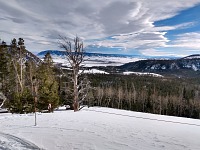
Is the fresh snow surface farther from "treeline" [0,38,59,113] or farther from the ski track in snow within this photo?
"treeline" [0,38,59,113]

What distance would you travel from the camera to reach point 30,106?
25312 mm

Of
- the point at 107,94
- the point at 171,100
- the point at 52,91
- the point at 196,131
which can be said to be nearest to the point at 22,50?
the point at 52,91

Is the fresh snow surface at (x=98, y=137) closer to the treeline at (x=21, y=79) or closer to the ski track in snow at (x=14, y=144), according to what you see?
the ski track in snow at (x=14, y=144)

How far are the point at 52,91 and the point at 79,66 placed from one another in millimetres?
9597

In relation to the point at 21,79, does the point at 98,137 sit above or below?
below

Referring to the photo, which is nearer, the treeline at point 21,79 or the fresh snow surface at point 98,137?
the fresh snow surface at point 98,137

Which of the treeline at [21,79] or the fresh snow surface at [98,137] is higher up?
the treeline at [21,79]

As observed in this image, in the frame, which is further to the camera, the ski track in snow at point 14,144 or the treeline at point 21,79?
the treeline at point 21,79

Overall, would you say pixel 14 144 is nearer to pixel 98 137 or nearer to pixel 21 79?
pixel 98 137

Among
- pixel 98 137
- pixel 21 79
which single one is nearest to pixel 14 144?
pixel 98 137

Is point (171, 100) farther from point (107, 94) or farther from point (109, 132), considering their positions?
point (109, 132)

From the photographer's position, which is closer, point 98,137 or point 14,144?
point 14,144

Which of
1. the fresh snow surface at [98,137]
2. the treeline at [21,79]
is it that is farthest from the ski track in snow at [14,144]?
the treeline at [21,79]

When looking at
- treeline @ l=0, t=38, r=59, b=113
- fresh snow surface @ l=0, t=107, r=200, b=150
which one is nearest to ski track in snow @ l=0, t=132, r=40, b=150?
fresh snow surface @ l=0, t=107, r=200, b=150
